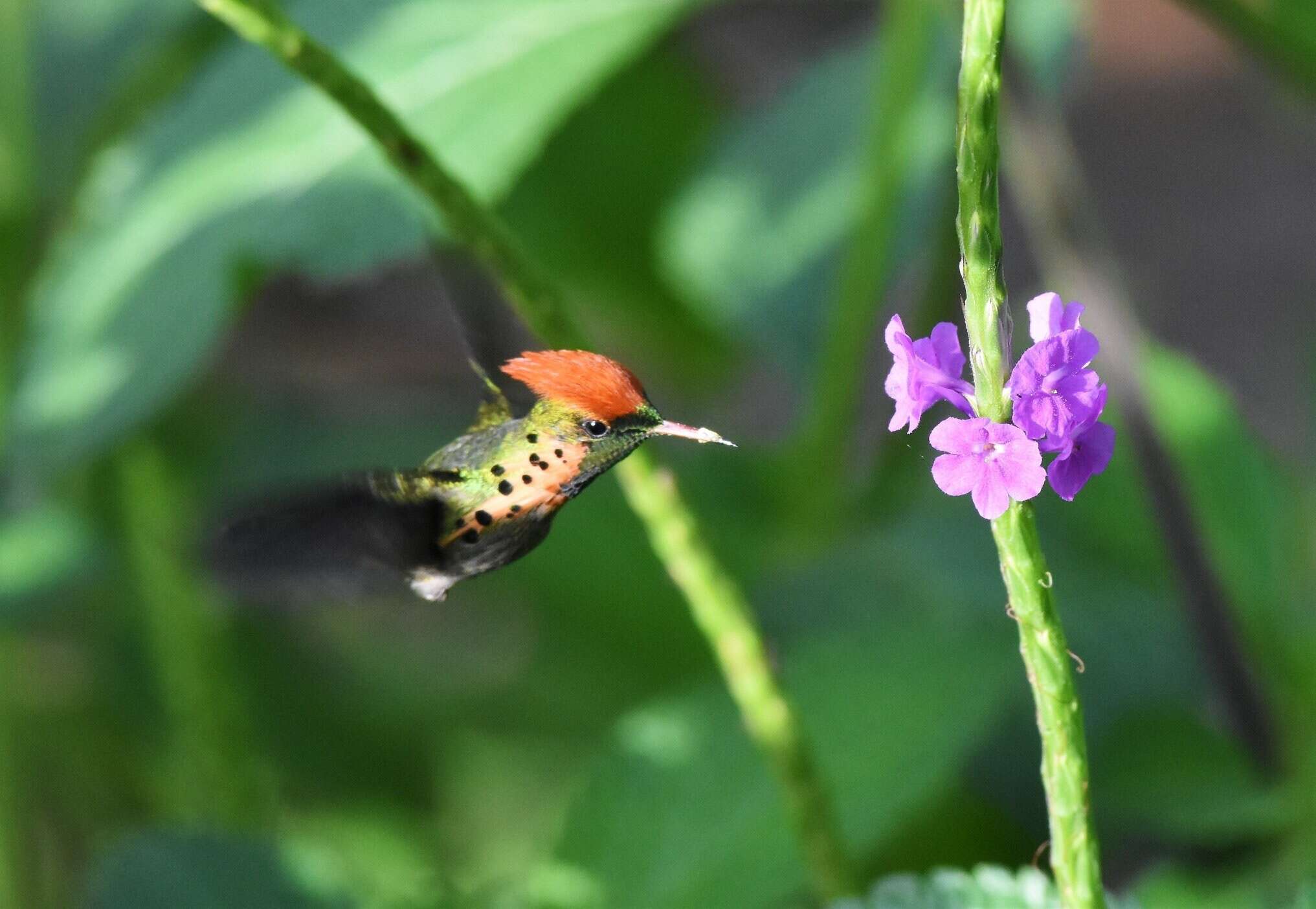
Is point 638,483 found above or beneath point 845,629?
beneath

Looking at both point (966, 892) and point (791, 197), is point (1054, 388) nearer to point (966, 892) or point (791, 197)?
point (966, 892)

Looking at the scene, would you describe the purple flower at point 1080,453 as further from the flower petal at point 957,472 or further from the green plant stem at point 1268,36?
the green plant stem at point 1268,36

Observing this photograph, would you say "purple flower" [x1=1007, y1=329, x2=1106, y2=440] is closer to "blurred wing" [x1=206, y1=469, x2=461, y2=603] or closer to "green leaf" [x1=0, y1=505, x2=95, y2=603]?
"blurred wing" [x1=206, y1=469, x2=461, y2=603]

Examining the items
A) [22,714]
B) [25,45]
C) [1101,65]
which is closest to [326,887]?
[22,714]

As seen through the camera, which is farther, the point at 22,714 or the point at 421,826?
the point at 421,826

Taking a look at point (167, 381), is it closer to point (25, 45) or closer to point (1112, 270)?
point (1112, 270)

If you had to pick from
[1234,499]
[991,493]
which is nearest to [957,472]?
[991,493]

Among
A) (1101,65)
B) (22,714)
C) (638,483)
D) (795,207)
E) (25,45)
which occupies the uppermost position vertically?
(1101,65)

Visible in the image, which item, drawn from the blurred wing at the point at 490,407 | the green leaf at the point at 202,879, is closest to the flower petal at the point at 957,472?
the blurred wing at the point at 490,407
